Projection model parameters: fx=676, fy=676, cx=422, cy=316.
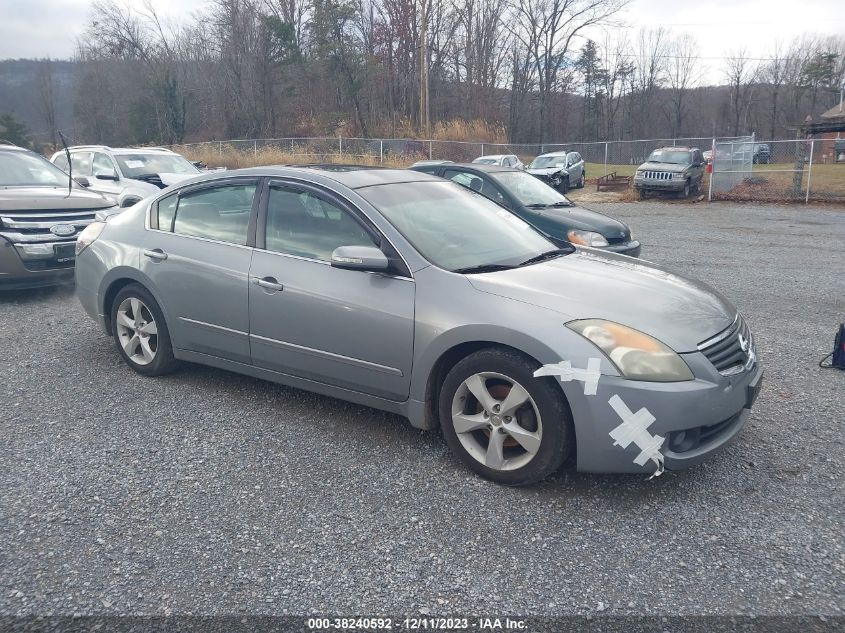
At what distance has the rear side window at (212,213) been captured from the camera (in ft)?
14.8

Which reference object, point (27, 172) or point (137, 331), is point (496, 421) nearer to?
point (137, 331)

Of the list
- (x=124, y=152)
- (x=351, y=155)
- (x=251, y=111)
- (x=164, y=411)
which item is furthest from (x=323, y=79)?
(x=164, y=411)

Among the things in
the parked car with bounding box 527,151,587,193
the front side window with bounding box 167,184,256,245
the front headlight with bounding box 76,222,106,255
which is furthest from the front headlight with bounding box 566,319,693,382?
the parked car with bounding box 527,151,587,193

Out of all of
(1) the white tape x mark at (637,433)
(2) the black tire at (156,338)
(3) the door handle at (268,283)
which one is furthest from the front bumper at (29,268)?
(1) the white tape x mark at (637,433)

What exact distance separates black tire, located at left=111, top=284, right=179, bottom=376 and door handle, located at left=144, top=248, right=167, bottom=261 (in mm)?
272

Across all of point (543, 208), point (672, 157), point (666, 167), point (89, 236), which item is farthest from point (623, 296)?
point (672, 157)

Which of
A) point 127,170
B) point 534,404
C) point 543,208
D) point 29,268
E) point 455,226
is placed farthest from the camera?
point 127,170

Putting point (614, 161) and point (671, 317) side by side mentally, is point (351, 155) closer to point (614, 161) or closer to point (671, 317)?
point (614, 161)

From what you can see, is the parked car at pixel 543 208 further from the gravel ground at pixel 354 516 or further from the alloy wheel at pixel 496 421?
the alloy wheel at pixel 496 421

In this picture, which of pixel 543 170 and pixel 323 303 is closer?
pixel 323 303

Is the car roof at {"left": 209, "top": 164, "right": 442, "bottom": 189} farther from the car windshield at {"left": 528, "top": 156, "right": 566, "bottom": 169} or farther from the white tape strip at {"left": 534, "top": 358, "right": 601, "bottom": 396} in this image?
the car windshield at {"left": 528, "top": 156, "right": 566, "bottom": 169}

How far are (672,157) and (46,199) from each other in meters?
19.9

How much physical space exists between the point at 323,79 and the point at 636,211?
28.4 metres

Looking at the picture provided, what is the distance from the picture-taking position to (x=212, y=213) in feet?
15.4
